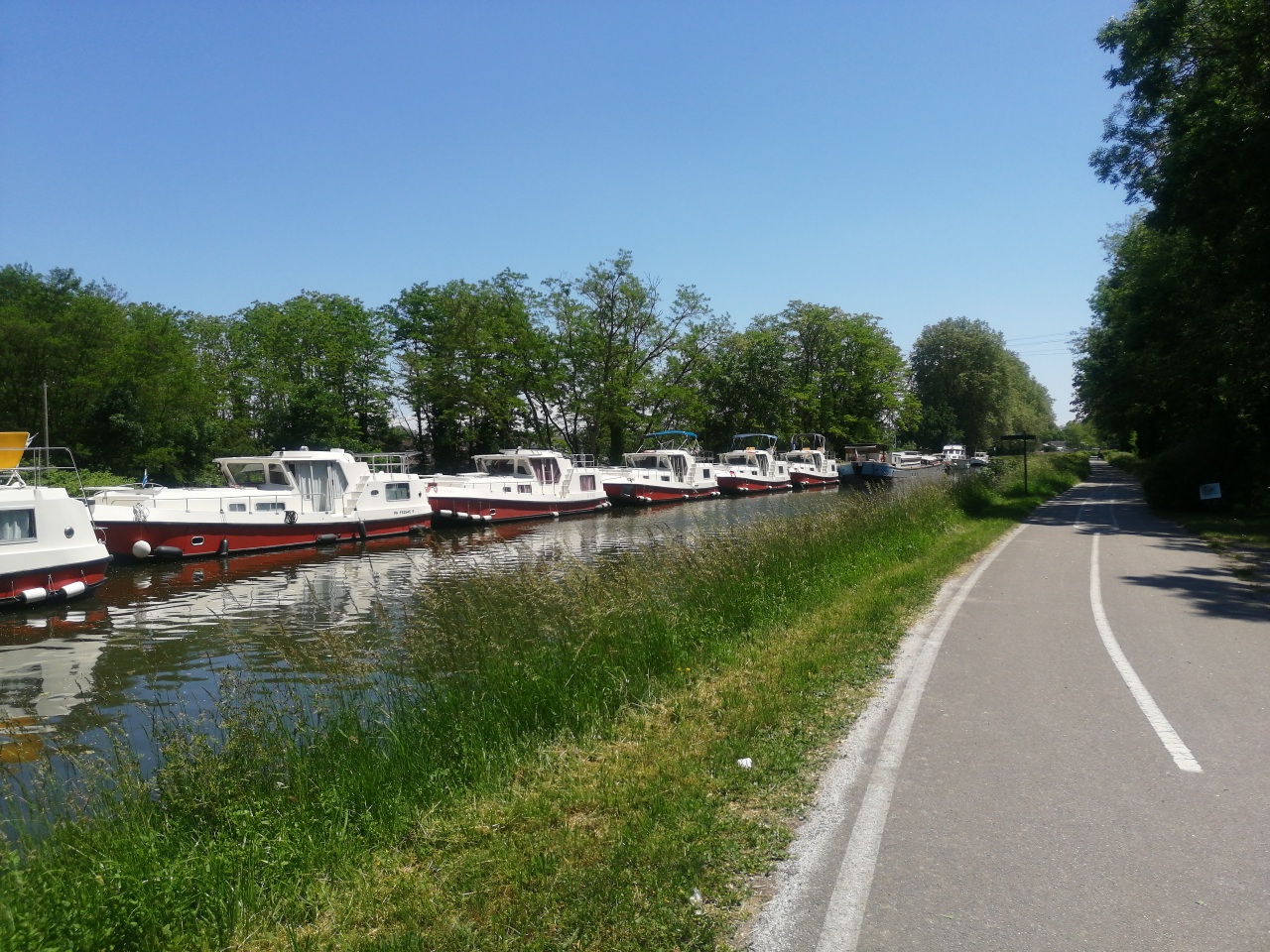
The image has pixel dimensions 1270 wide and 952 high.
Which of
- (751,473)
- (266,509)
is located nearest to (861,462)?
(751,473)

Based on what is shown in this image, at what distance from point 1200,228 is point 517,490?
96.0 ft

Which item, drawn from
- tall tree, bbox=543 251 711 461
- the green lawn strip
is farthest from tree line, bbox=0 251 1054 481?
the green lawn strip

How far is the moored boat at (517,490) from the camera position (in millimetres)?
38875

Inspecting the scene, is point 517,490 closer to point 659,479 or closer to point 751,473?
point 659,479

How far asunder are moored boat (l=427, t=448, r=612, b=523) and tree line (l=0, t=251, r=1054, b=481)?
633 inches

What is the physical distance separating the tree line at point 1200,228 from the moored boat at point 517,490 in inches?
1011

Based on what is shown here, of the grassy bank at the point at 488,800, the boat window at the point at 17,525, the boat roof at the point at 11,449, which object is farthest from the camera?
the boat roof at the point at 11,449

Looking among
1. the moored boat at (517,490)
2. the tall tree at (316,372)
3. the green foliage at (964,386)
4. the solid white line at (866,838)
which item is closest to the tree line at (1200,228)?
the solid white line at (866,838)

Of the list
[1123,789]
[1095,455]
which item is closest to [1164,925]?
[1123,789]

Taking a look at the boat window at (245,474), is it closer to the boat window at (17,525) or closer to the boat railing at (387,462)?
the boat railing at (387,462)

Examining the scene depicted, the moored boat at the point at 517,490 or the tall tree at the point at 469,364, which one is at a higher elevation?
the tall tree at the point at 469,364

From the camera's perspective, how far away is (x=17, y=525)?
19.7m

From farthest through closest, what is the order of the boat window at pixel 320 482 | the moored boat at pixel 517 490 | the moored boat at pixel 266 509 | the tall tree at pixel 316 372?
the tall tree at pixel 316 372, the moored boat at pixel 517 490, the boat window at pixel 320 482, the moored boat at pixel 266 509

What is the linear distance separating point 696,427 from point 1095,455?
339ft
